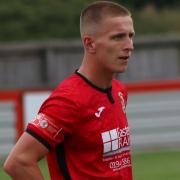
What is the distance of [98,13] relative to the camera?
429 cm

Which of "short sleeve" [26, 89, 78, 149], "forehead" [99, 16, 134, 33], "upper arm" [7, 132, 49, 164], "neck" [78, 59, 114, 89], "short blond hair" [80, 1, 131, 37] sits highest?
"short blond hair" [80, 1, 131, 37]

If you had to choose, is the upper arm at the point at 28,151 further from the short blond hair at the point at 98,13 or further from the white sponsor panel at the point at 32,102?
the white sponsor panel at the point at 32,102

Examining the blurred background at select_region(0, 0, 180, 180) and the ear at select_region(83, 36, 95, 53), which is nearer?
the ear at select_region(83, 36, 95, 53)

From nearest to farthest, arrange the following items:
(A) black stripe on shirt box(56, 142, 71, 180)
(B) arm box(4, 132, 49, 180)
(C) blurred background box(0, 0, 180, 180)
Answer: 1. (B) arm box(4, 132, 49, 180)
2. (A) black stripe on shirt box(56, 142, 71, 180)
3. (C) blurred background box(0, 0, 180, 180)

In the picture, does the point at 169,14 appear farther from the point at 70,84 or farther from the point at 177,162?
the point at 70,84

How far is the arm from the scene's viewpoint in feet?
13.4

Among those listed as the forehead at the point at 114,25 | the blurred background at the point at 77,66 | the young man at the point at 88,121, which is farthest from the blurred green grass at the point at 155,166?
the forehead at the point at 114,25

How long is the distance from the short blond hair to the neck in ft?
0.55

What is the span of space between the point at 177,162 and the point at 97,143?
8321 mm

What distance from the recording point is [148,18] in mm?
24453

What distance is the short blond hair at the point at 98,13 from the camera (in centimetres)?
428

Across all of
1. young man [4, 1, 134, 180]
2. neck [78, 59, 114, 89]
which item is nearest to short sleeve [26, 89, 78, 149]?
young man [4, 1, 134, 180]

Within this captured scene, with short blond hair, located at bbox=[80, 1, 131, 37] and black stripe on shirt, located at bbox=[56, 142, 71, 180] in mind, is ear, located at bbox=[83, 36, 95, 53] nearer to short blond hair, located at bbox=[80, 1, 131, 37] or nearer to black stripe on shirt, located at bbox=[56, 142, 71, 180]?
short blond hair, located at bbox=[80, 1, 131, 37]

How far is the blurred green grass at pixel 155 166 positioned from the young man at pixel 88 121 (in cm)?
604
